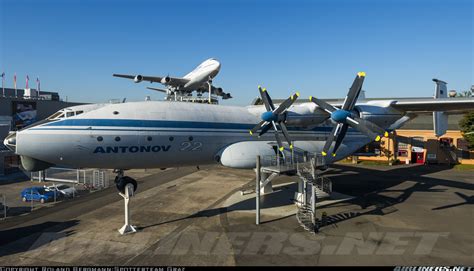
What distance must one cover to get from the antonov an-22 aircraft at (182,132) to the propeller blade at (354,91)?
0.06 m

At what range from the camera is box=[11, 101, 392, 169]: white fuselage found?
15.8 metres

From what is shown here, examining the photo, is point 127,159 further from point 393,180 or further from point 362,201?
point 393,180

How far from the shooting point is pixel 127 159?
17406 mm

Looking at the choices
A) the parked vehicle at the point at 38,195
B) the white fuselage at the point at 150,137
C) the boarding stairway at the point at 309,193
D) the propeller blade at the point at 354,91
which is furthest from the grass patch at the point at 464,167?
the parked vehicle at the point at 38,195

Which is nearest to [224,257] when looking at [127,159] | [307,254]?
[307,254]

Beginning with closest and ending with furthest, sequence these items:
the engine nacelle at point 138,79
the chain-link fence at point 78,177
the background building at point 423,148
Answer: the chain-link fence at point 78,177, the engine nacelle at point 138,79, the background building at point 423,148

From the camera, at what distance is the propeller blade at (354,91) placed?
17.9m

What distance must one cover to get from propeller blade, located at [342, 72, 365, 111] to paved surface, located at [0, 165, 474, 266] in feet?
24.9

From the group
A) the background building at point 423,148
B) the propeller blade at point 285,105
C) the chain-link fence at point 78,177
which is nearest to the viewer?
the propeller blade at point 285,105

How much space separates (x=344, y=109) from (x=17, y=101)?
1861 inches

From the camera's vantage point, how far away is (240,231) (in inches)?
683

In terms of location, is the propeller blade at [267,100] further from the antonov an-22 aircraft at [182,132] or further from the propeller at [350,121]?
the propeller at [350,121]

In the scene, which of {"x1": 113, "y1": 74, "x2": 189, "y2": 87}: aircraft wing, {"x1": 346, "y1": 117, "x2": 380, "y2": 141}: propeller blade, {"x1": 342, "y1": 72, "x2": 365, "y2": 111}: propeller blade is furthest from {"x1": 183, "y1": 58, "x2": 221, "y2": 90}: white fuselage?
{"x1": 346, "y1": 117, "x2": 380, "y2": 141}: propeller blade

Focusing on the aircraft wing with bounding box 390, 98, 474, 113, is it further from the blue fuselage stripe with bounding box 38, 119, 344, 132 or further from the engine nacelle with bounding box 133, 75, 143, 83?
the engine nacelle with bounding box 133, 75, 143, 83
